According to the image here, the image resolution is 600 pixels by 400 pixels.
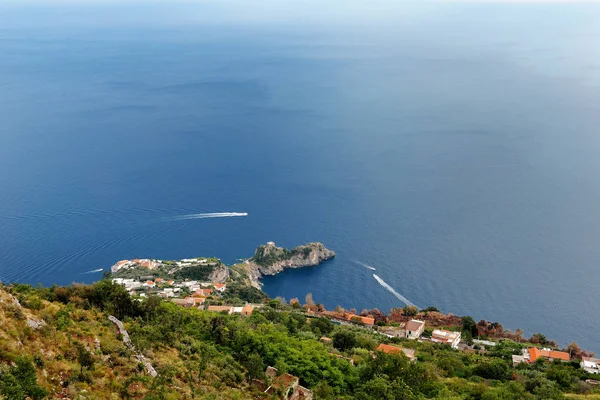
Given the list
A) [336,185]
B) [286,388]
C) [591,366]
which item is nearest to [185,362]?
[286,388]

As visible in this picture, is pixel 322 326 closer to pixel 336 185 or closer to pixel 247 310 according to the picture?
pixel 247 310

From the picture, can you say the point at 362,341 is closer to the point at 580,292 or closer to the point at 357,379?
the point at 357,379

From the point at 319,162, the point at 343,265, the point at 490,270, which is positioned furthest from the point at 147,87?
the point at 490,270

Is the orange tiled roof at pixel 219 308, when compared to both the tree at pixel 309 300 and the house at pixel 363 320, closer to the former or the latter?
the house at pixel 363 320

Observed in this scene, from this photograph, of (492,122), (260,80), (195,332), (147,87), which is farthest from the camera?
(260,80)

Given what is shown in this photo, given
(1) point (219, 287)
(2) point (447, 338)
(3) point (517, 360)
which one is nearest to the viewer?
(3) point (517, 360)

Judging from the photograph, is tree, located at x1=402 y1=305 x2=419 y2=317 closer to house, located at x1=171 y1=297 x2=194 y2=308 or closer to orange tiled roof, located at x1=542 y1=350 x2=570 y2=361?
orange tiled roof, located at x1=542 y1=350 x2=570 y2=361

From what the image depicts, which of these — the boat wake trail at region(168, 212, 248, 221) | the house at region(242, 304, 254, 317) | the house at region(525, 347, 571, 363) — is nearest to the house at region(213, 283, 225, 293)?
the house at region(242, 304, 254, 317)

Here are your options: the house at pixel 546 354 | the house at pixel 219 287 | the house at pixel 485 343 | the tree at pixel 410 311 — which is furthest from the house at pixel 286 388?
the house at pixel 219 287
